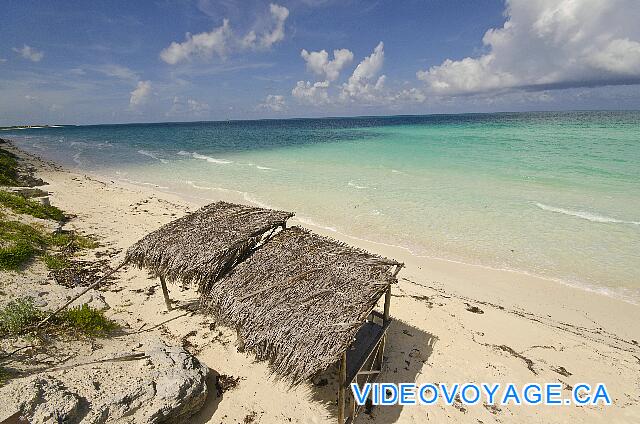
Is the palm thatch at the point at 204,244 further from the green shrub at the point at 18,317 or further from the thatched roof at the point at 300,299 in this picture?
the green shrub at the point at 18,317

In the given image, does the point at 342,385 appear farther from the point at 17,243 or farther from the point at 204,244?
the point at 17,243

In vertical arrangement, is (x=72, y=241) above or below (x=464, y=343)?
above

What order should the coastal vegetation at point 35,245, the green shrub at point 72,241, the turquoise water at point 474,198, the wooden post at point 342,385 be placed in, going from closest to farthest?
the wooden post at point 342,385 < the coastal vegetation at point 35,245 < the green shrub at point 72,241 < the turquoise water at point 474,198

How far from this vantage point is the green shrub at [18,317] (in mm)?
6078

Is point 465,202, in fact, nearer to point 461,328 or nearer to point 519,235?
point 519,235

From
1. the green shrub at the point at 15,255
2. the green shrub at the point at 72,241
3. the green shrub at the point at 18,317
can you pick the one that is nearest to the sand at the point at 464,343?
the green shrub at the point at 18,317

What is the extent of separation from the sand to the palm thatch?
1700 mm

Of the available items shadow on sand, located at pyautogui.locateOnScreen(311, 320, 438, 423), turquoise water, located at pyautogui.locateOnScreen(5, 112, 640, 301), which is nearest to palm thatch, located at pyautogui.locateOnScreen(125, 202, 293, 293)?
shadow on sand, located at pyautogui.locateOnScreen(311, 320, 438, 423)

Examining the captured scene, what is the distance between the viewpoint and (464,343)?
24.6 ft

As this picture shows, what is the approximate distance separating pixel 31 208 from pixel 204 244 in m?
11.3

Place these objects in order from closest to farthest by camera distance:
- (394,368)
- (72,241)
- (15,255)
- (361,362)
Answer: (361,362), (394,368), (15,255), (72,241)

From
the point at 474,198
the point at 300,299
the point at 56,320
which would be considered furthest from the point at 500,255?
the point at 56,320

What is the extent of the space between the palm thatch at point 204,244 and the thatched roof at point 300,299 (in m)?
0.34

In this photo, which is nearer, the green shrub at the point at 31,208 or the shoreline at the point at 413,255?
the shoreline at the point at 413,255
